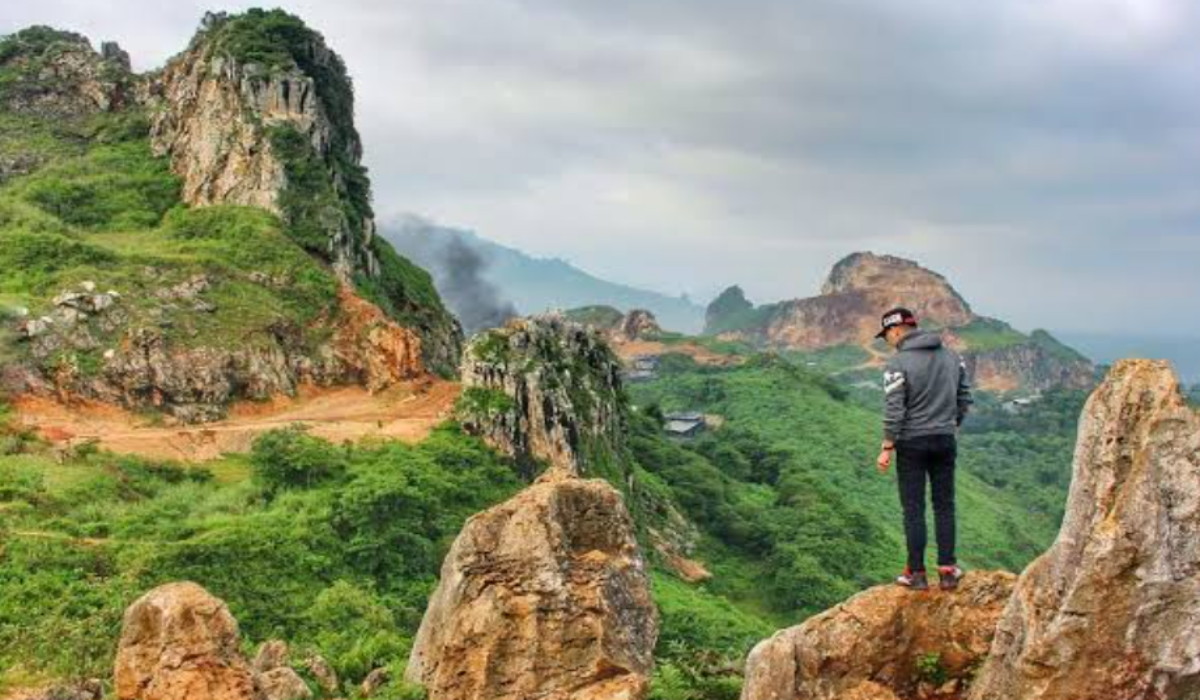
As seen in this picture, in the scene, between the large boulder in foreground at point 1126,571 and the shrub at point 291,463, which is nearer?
the large boulder in foreground at point 1126,571

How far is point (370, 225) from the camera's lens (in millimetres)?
54344

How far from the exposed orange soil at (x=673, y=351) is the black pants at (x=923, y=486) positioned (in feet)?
376

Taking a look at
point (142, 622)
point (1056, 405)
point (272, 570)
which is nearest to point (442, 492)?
point (272, 570)

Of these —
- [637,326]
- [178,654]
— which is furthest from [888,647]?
[637,326]

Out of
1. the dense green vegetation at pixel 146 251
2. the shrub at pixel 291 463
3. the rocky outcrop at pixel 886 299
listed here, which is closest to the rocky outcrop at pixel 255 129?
the dense green vegetation at pixel 146 251

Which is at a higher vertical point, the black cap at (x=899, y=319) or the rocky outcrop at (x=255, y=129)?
the rocky outcrop at (x=255, y=129)

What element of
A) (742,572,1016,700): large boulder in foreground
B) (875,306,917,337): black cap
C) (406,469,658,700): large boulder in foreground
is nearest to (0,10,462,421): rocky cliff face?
(406,469,658,700): large boulder in foreground

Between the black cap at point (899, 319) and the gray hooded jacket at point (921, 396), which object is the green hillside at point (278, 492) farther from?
the black cap at point (899, 319)

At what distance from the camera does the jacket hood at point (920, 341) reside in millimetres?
9086

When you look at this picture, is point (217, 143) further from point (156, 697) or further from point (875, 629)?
point (875, 629)

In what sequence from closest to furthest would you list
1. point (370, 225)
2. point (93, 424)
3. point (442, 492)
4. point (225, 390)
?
point (442, 492)
point (93, 424)
point (225, 390)
point (370, 225)

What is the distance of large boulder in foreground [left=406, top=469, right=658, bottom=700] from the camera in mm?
11172

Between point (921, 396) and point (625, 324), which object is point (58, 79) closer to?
point (921, 396)

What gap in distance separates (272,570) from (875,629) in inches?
755
